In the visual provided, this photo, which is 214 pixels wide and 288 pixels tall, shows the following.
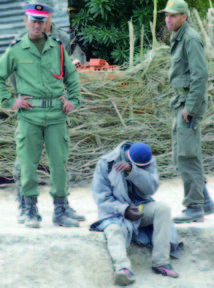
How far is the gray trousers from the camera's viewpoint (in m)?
3.75

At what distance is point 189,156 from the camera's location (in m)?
4.41

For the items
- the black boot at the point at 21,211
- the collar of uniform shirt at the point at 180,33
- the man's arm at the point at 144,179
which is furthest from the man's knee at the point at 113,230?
the collar of uniform shirt at the point at 180,33

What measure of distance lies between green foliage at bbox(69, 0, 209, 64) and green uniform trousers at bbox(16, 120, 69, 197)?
5.48 metres

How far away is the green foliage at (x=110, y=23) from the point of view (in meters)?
9.81

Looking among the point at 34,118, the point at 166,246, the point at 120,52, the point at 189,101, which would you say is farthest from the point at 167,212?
the point at 120,52

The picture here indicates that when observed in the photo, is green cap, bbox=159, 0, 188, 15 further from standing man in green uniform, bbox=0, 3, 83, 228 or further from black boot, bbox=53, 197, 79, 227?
black boot, bbox=53, 197, 79, 227

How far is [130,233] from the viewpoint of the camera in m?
3.97

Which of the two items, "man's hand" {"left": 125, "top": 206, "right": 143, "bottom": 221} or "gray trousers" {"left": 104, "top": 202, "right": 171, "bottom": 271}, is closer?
"gray trousers" {"left": 104, "top": 202, "right": 171, "bottom": 271}

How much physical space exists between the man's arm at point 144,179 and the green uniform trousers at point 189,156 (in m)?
0.48

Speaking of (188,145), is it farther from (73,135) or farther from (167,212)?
(73,135)

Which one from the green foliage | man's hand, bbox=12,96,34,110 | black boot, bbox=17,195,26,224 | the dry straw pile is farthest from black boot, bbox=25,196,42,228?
the green foliage

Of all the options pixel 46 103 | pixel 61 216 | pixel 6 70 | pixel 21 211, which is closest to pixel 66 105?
pixel 46 103

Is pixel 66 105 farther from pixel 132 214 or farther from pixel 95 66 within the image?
pixel 95 66

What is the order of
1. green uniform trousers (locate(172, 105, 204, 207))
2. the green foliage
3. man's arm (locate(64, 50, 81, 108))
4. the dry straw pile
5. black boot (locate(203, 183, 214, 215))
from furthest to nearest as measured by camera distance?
the green foliage < the dry straw pile < black boot (locate(203, 183, 214, 215)) < man's arm (locate(64, 50, 81, 108)) < green uniform trousers (locate(172, 105, 204, 207))
